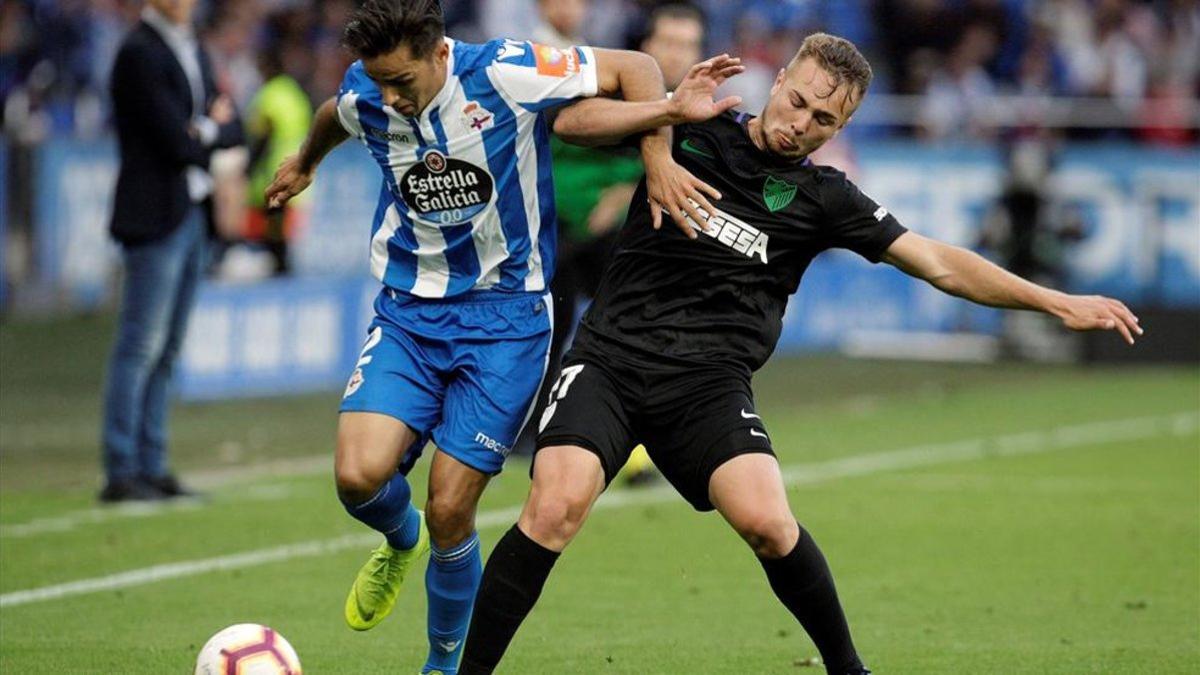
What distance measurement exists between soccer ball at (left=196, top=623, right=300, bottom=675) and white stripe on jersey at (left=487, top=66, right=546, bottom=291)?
1.40 meters

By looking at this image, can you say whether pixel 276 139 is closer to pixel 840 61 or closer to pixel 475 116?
pixel 475 116

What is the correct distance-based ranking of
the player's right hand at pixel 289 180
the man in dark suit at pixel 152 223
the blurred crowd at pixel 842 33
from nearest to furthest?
the player's right hand at pixel 289 180 < the man in dark suit at pixel 152 223 < the blurred crowd at pixel 842 33

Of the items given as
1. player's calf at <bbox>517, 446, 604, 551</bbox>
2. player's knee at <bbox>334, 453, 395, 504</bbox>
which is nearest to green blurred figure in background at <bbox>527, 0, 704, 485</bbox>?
player's knee at <bbox>334, 453, 395, 504</bbox>

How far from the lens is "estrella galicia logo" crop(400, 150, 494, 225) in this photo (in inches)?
246

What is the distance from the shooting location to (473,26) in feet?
70.0

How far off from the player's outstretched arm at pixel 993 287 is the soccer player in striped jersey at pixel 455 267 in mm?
707

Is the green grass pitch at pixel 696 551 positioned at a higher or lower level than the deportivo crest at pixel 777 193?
lower

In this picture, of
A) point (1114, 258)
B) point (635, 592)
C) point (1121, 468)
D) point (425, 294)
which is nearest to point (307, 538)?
point (635, 592)

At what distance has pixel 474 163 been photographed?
6254mm

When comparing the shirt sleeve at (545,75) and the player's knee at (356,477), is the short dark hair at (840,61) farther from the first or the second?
the player's knee at (356,477)

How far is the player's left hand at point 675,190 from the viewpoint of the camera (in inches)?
235

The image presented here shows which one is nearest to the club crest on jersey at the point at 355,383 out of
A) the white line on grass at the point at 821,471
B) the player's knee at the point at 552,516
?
the player's knee at the point at 552,516

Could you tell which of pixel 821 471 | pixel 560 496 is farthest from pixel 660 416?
pixel 821 471

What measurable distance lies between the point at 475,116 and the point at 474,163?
5.8 inches
